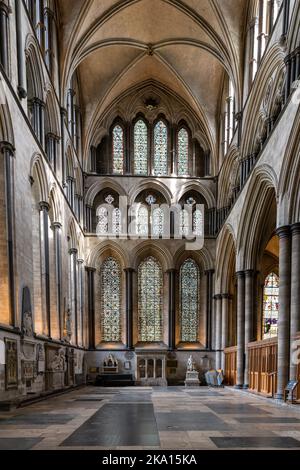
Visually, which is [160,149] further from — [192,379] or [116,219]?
[192,379]

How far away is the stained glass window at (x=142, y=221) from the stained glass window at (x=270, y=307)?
371 inches

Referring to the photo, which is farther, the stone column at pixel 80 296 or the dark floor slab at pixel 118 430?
the stone column at pixel 80 296

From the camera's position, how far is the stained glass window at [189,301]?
28531 mm

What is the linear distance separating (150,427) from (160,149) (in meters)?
23.5

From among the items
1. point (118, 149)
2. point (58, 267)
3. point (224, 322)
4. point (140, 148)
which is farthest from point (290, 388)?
point (118, 149)

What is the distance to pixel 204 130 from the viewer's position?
96.0 ft

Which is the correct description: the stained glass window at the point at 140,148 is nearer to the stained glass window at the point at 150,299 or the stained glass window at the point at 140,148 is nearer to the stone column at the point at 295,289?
the stained glass window at the point at 150,299

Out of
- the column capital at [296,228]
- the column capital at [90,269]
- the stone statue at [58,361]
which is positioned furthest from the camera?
the column capital at [90,269]

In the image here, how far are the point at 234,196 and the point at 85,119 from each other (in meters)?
11.4

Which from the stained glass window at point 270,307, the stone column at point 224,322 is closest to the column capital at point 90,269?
the stone column at point 224,322

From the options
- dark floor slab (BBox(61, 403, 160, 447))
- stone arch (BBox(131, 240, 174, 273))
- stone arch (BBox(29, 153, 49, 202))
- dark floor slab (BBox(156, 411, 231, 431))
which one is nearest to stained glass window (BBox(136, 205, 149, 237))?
stone arch (BBox(131, 240, 174, 273))

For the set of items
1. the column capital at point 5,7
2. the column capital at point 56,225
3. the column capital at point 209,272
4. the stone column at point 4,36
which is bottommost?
the column capital at point 209,272

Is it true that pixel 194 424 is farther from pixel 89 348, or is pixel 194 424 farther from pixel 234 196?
pixel 89 348
